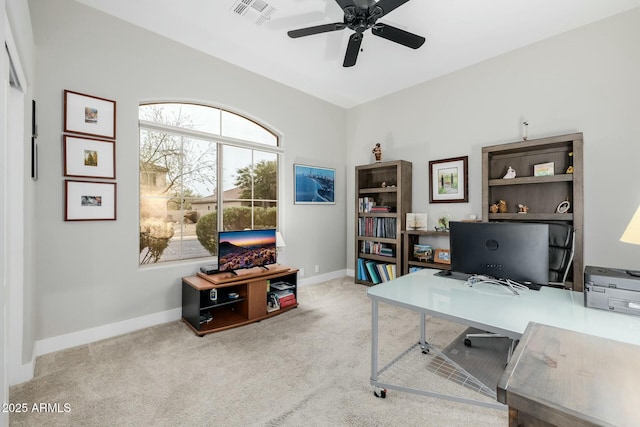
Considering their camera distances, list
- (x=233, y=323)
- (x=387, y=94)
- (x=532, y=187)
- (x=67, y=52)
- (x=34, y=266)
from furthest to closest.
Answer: (x=387, y=94) → (x=532, y=187) → (x=233, y=323) → (x=67, y=52) → (x=34, y=266)

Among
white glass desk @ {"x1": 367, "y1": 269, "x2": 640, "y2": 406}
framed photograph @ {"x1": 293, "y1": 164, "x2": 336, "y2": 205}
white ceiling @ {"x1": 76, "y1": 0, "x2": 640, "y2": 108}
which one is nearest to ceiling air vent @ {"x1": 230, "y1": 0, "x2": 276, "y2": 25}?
white ceiling @ {"x1": 76, "y1": 0, "x2": 640, "y2": 108}

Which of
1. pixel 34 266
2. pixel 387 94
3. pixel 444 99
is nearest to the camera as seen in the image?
pixel 34 266

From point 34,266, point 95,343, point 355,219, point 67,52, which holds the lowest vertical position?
point 95,343

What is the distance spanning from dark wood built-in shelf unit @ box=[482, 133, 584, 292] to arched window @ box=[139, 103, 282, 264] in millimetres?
2839

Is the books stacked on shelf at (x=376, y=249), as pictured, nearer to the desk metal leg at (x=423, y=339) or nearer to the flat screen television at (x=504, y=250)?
the desk metal leg at (x=423, y=339)

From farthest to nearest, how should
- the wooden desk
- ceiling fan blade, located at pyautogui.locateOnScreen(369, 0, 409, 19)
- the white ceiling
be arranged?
the white ceiling → ceiling fan blade, located at pyautogui.locateOnScreen(369, 0, 409, 19) → the wooden desk

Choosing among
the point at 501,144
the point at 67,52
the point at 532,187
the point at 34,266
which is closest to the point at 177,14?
the point at 67,52

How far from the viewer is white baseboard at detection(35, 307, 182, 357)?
2.41 meters

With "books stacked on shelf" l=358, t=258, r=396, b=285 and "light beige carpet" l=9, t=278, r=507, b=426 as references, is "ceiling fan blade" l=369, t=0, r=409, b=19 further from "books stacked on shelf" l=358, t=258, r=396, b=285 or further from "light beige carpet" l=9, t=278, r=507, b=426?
"books stacked on shelf" l=358, t=258, r=396, b=285

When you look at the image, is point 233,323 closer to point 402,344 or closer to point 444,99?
point 402,344

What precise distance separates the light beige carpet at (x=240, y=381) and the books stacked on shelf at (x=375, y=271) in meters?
1.19

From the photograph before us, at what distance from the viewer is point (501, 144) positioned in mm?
3309

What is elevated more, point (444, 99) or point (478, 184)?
point (444, 99)

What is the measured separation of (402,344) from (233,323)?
1.65 meters
